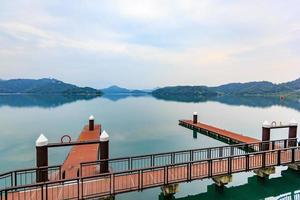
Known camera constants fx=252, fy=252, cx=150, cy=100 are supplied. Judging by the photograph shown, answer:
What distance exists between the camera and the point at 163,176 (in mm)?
10078

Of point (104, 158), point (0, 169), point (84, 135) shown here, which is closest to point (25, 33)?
point (84, 135)

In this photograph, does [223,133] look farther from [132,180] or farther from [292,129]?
[132,180]

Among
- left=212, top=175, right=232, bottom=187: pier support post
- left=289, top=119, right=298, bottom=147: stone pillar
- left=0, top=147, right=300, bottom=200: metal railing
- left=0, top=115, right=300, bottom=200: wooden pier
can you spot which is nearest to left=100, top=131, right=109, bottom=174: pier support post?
left=0, top=115, right=300, bottom=200: wooden pier

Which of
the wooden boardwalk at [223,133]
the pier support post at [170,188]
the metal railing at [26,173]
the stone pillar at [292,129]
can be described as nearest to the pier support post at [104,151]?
the metal railing at [26,173]

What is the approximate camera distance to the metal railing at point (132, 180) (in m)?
8.23

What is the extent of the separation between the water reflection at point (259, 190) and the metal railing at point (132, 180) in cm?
109

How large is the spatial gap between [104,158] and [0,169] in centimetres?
885

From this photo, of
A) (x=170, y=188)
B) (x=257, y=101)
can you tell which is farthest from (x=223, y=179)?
(x=257, y=101)

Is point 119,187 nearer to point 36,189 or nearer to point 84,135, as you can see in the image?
point 36,189

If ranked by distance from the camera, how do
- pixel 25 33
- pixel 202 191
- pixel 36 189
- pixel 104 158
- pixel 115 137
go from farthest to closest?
1. pixel 25 33
2. pixel 115 137
3. pixel 202 191
4. pixel 104 158
5. pixel 36 189

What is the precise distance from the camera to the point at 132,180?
9.73m

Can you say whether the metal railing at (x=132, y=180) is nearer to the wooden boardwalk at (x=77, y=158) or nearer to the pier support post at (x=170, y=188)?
the pier support post at (x=170, y=188)

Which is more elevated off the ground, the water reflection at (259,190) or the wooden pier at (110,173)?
the wooden pier at (110,173)

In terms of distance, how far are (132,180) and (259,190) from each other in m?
6.35
